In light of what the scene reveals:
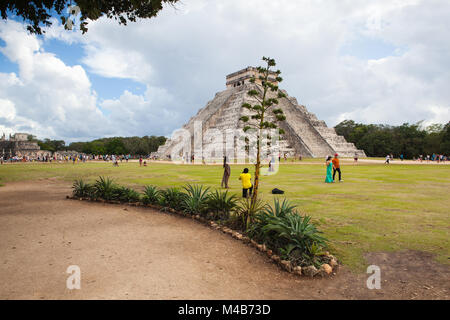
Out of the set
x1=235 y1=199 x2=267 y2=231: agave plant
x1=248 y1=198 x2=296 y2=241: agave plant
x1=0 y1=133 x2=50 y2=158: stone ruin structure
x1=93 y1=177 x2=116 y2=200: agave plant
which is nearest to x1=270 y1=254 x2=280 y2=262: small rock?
x1=248 y1=198 x2=296 y2=241: agave plant

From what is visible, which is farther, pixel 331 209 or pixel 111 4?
pixel 111 4

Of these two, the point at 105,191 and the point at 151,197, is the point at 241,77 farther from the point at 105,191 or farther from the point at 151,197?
the point at 151,197

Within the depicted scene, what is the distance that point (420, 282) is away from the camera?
3.78 metres

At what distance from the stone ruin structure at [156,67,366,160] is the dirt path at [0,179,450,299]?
36129 mm

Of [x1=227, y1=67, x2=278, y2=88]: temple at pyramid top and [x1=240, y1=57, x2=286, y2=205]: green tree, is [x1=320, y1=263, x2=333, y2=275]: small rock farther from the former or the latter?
[x1=227, y1=67, x2=278, y2=88]: temple at pyramid top

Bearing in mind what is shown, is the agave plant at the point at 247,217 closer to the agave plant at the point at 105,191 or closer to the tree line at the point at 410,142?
the agave plant at the point at 105,191

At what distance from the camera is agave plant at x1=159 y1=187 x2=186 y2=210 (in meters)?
8.25

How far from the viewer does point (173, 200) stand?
845 centimetres

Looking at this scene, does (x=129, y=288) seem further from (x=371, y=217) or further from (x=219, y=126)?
(x=219, y=126)

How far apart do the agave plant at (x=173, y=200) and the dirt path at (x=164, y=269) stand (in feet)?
5.04

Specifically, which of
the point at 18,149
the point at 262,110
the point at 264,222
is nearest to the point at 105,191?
the point at 264,222

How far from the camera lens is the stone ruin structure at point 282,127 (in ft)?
153
